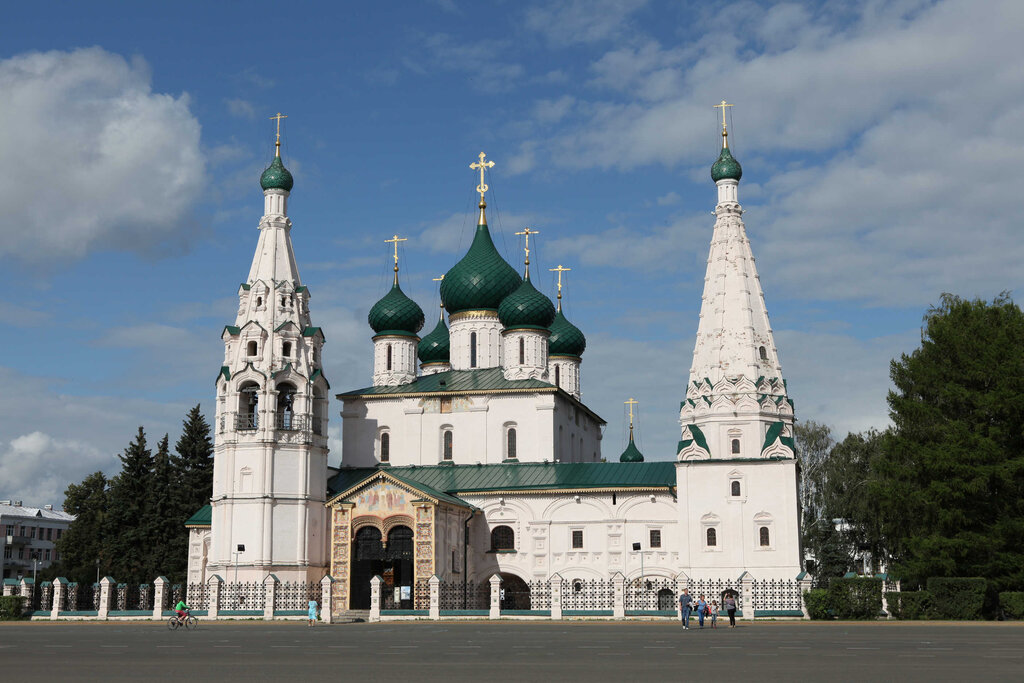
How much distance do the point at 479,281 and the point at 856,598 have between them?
70.4 feet

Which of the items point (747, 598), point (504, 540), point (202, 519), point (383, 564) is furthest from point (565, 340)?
point (747, 598)

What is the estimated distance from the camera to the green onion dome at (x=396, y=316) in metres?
47.4

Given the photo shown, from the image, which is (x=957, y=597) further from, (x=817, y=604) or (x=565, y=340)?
(x=565, y=340)

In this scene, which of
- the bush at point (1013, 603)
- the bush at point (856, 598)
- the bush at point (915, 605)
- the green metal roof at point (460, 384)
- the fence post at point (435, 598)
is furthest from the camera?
the green metal roof at point (460, 384)

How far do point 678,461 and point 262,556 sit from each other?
14739 mm

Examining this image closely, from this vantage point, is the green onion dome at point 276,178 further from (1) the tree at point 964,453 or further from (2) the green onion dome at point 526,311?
(1) the tree at point 964,453

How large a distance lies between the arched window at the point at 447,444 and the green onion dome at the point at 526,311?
193 inches

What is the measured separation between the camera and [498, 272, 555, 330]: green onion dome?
44719mm

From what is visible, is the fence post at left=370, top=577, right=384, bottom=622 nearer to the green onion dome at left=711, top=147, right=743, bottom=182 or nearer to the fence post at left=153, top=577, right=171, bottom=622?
the fence post at left=153, top=577, right=171, bottom=622

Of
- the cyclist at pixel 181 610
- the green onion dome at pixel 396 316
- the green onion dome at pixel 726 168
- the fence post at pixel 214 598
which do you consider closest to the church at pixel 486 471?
the green onion dome at pixel 726 168
